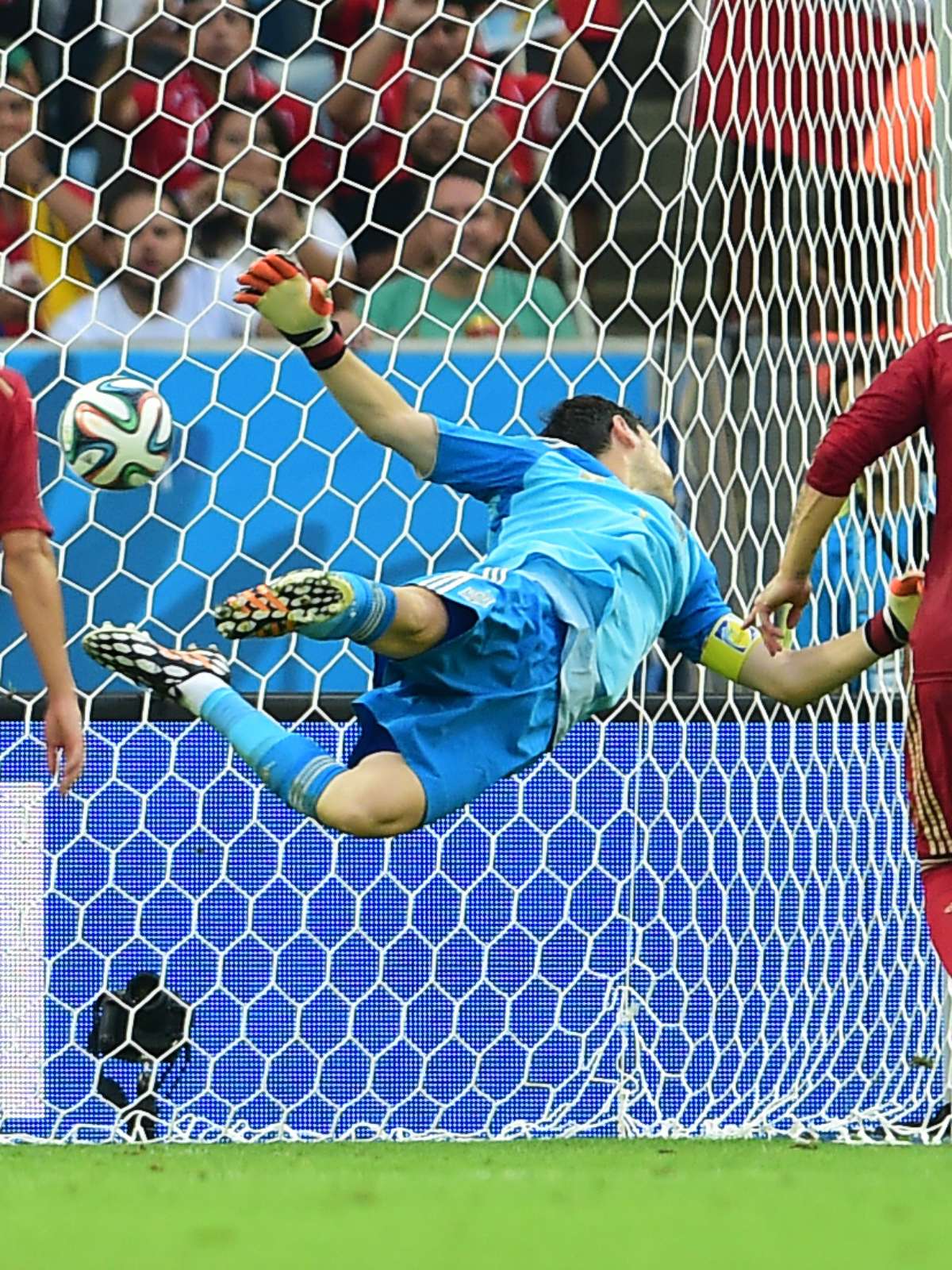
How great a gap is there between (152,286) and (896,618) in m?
2.54

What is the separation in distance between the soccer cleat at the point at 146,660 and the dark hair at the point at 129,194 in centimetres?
213

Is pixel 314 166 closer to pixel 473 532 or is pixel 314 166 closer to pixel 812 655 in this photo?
pixel 473 532

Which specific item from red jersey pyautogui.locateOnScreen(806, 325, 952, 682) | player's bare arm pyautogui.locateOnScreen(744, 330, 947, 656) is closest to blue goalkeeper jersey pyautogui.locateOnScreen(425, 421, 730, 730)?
player's bare arm pyautogui.locateOnScreen(744, 330, 947, 656)

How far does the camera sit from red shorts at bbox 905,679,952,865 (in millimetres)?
4402

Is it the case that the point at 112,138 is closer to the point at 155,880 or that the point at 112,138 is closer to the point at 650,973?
the point at 155,880

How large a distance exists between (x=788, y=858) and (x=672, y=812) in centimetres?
36

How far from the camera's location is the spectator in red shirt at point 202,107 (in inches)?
249

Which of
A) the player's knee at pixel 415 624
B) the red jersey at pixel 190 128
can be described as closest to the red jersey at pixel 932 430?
the player's knee at pixel 415 624

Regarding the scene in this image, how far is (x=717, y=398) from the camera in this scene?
Result: 6.04 metres

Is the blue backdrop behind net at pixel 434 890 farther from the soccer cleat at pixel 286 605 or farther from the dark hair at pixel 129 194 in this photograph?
the soccer cleat at pixel 286 605

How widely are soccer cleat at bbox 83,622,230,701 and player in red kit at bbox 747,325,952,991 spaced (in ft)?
3.94

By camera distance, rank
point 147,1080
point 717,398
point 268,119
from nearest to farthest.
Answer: point 147,1080
point 717,398
point 268,119

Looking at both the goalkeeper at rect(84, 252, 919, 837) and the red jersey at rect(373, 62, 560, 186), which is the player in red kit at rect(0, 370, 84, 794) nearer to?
the goalkeeper at rect(84, 252, 919, 837)

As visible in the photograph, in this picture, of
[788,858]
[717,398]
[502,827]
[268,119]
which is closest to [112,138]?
[268,119]
